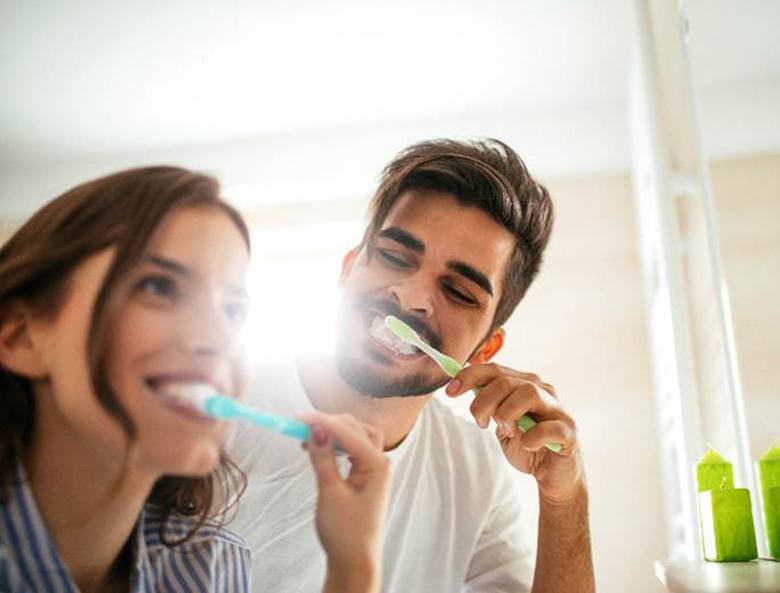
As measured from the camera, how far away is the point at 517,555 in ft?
3.57

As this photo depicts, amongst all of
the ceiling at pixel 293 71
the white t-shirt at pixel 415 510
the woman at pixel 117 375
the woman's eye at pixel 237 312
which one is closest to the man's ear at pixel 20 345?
the woman at pixel 117 375

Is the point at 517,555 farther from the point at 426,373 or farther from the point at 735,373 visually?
the point at 735,373

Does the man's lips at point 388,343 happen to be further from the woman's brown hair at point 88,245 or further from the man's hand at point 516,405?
the woman's brown hair at point 88,245

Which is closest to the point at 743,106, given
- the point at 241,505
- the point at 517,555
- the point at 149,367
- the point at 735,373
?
the point at 735,373

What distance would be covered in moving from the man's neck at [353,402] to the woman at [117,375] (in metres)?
0.40

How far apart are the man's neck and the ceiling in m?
1.46

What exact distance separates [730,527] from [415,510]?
388mm

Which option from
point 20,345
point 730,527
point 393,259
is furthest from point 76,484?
point 730,527

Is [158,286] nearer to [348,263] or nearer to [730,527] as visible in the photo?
[348,263]

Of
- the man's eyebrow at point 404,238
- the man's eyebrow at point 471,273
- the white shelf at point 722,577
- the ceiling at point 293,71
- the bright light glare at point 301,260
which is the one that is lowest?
the white shelf at point 722,577

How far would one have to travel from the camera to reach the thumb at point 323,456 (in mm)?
553

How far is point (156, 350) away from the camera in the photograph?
1.58ft

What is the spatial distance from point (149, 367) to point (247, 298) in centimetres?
9

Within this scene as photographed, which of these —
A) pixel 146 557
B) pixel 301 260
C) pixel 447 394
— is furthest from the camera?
pixel 301 260
